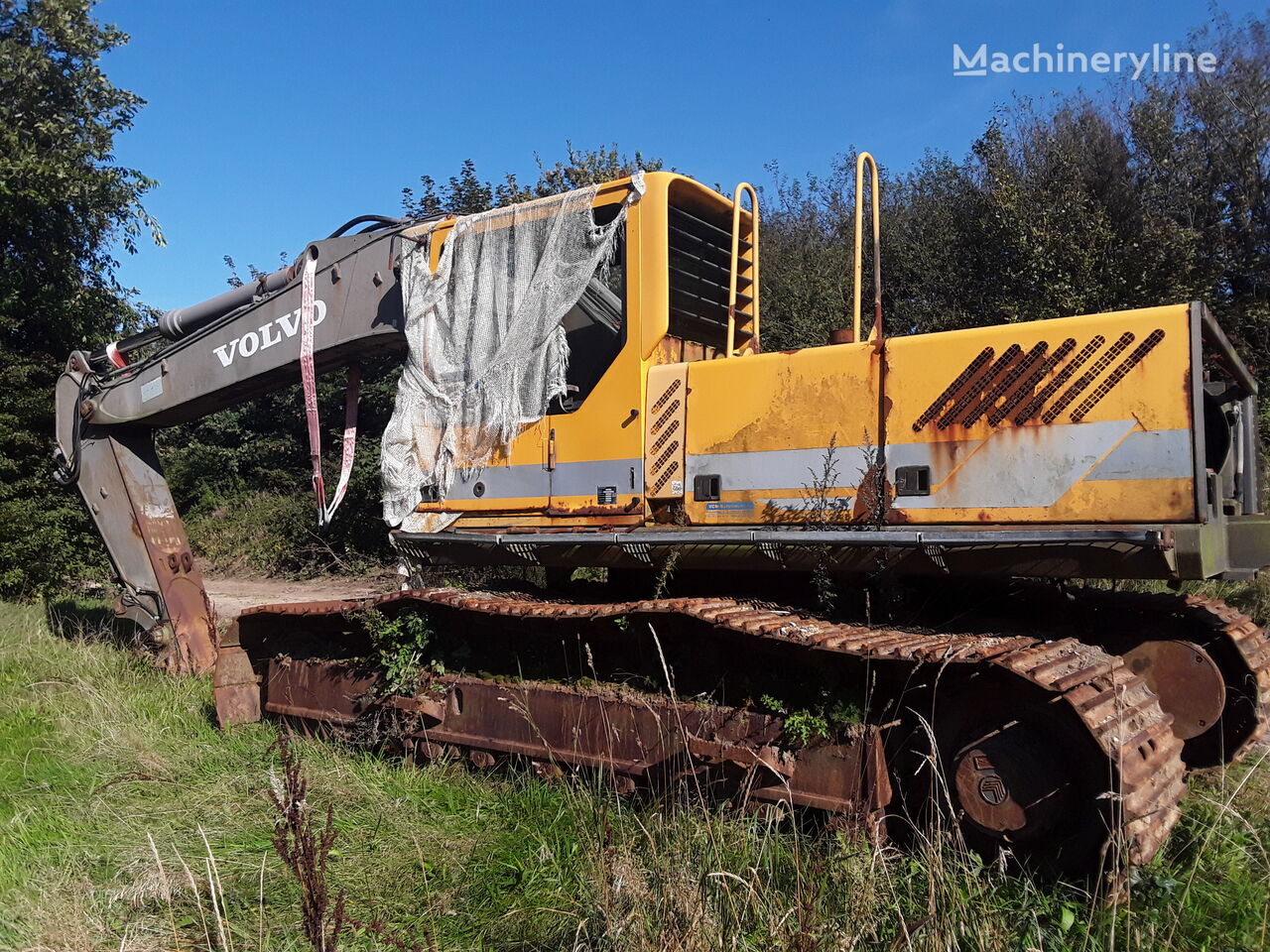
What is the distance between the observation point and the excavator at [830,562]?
332cm

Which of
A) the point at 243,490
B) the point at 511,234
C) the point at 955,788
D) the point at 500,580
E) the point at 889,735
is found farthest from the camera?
the point at 243,490

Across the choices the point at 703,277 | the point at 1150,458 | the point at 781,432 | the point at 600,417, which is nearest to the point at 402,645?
the point at 600,417

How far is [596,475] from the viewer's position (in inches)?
177

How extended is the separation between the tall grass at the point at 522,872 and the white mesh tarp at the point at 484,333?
1591 millimetres

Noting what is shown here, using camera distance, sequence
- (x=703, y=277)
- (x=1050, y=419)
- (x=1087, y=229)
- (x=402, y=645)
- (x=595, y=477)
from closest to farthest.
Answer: (x=1050, y=419) → (x=595, y=477) → (x=402, y=645) → (x=703, y=277) → (x=1087, y=229)

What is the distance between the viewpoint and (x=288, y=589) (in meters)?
14.0

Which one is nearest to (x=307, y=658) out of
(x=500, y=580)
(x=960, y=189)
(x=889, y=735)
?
(x=500, y=580)

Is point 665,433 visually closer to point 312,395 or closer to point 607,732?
point 607,732

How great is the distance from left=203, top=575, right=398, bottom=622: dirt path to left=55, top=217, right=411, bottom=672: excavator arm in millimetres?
4644

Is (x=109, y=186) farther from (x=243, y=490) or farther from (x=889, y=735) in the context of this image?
(x=889, y=735)

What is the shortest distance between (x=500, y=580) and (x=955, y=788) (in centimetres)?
286

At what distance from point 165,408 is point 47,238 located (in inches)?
344

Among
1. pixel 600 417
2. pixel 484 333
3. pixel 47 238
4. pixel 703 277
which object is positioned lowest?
pixel 600 417

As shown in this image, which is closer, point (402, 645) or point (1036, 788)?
point (1036, 788)
